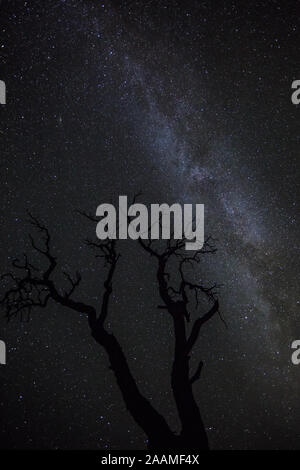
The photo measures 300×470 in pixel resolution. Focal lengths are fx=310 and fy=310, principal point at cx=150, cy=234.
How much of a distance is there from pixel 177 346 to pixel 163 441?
1.36 metres

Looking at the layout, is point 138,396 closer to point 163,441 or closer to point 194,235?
point 163,441

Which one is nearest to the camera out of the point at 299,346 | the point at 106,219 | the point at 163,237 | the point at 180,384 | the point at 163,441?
the point at 163,441

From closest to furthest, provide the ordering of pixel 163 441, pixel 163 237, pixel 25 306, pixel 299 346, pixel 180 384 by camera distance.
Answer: pixel 163 441 < pixel 180 384 < pixel 25 306 < pixel 163 237 < pixel 299 346

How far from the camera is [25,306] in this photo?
5.34 m

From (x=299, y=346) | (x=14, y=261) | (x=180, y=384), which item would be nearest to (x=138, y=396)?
(x=180, y=384)

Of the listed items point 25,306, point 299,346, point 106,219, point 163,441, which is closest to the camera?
point 163,441
